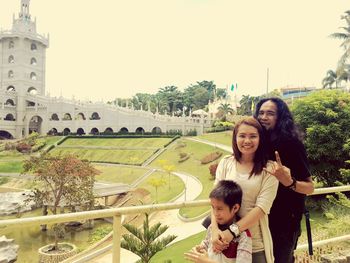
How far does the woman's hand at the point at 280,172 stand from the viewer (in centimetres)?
221

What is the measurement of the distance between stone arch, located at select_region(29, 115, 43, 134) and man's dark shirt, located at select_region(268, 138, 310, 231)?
63.6 meters

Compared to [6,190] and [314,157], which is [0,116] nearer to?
[6,190]

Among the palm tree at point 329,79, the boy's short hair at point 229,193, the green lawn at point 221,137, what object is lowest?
the green lawn at point 221,137

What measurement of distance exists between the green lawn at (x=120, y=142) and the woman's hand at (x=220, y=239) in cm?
3673

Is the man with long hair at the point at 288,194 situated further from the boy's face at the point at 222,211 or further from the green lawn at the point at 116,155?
the green lawn at the point at 116,155

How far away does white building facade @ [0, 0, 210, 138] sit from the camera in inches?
1979

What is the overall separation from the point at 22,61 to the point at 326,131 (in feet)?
203

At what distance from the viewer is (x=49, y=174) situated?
1839 centimetres

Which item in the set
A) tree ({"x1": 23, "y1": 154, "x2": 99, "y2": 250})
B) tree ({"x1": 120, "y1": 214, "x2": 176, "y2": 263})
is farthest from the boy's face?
tree ({"x1": 23, "y1": 154, "x2": 99, "y2": 250})

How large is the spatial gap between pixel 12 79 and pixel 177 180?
49331mm

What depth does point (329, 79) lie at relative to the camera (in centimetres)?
4541

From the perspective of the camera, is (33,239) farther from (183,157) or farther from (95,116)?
(95,116)

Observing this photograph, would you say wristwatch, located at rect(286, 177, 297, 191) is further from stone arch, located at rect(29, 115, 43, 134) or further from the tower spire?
the tower spire

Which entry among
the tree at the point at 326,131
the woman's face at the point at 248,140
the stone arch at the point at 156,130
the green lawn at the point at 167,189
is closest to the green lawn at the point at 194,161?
the green lawn at the point at 167,189
